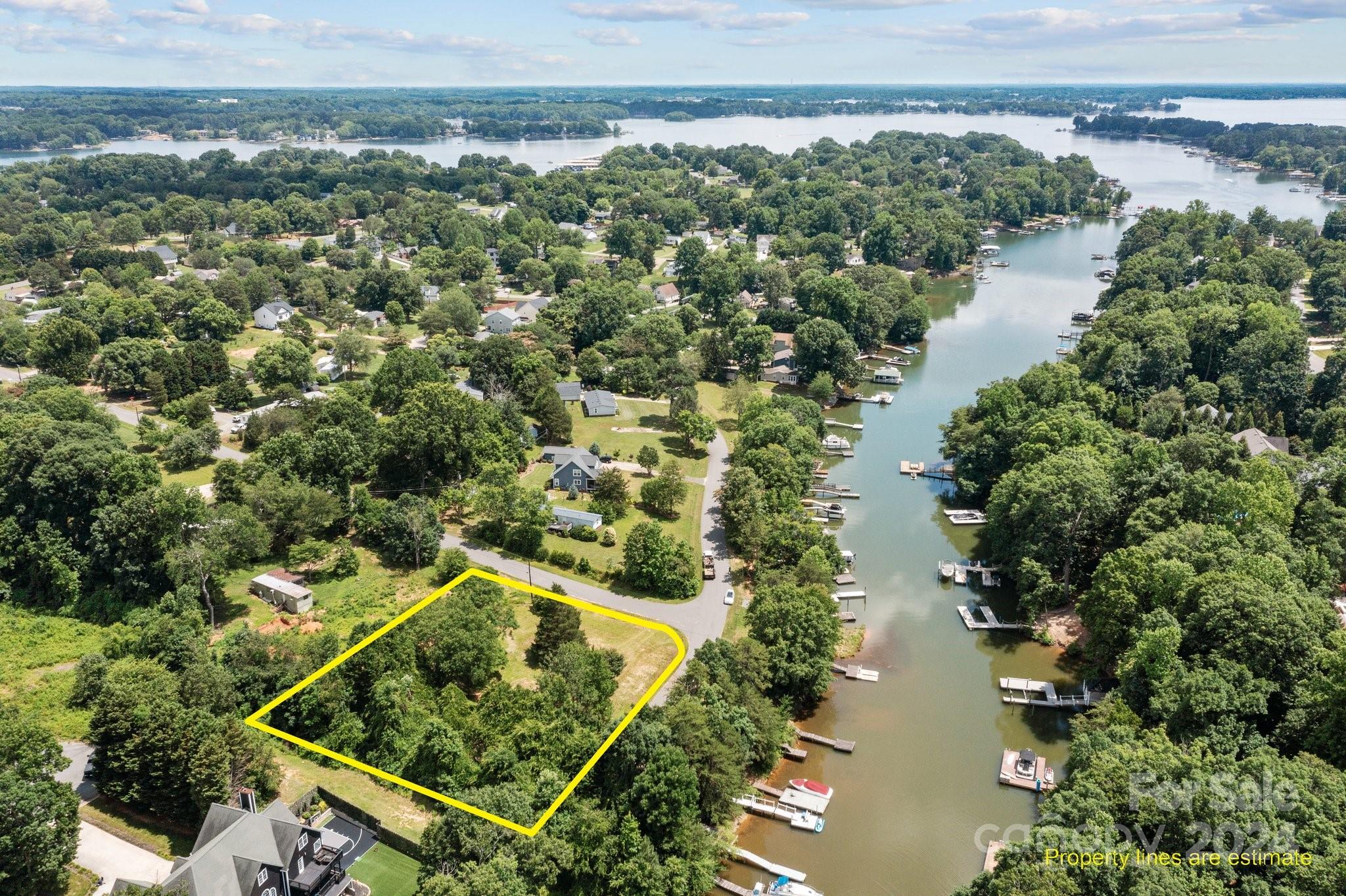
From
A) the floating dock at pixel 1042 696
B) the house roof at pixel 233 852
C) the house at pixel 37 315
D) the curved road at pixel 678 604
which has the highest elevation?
the house at pixel 37 315

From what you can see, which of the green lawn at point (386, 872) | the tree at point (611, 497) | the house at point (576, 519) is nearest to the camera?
the green lawn at point (386, 872)

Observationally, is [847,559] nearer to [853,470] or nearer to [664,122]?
[853,470]

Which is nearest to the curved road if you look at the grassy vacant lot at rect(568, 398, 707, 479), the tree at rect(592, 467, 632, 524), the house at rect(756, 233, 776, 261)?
the tree at rect(592, 467, 632, 524)

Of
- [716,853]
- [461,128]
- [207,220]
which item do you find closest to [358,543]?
[716,853]

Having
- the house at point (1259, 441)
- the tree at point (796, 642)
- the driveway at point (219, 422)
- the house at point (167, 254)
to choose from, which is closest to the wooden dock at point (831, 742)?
the tree at point (796, 642)

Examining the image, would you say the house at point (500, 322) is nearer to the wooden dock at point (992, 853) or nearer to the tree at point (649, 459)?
the tree at point (649, 459)

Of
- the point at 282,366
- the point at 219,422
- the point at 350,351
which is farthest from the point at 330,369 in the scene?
the point at 219,422
